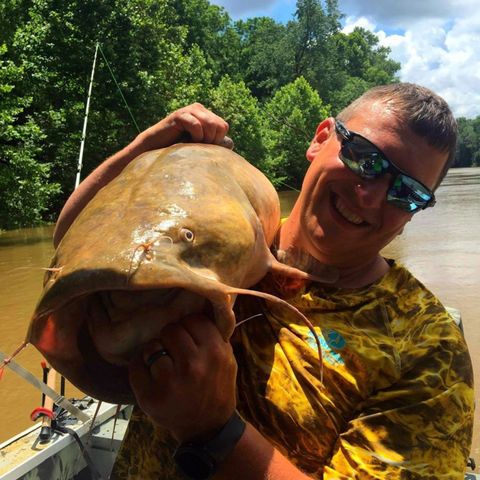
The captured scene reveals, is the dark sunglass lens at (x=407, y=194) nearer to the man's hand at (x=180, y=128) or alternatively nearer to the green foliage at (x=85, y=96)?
the man's hand at (x=180, y=128)

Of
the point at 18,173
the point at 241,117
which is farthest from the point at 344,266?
the point at 241,117

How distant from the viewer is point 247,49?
46.5 meters

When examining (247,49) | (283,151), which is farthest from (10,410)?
(247,49)

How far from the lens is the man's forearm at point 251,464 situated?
1217mm

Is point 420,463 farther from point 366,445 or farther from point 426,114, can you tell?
point 426,114

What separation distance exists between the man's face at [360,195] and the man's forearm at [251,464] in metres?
0.67

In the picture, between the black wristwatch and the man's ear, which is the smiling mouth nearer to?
the man's ear

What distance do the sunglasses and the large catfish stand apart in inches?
16.3

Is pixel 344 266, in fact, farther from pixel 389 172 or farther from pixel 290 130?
pixel 290 130

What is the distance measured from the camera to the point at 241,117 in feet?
83.1

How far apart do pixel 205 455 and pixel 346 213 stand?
33.0 inches

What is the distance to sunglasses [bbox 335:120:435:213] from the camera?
63.1 inches

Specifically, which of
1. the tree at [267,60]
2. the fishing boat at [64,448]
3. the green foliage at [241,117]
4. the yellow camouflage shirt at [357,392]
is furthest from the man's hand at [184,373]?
the tree at [267,60]

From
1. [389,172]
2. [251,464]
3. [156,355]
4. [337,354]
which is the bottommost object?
[251,464]
